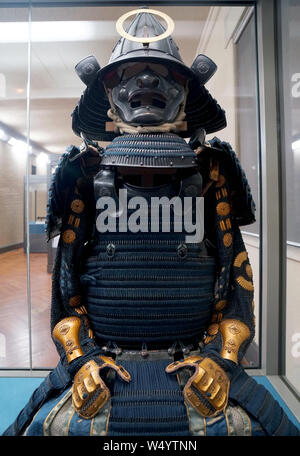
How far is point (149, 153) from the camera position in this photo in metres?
0.94

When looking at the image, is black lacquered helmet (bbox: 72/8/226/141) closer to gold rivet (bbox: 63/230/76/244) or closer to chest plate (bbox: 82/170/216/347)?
chest plate (bbox: 82/170/216/347)

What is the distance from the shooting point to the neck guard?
3.05 feet

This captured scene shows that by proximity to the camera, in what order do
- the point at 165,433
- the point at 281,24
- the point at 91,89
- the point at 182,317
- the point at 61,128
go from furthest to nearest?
the point at 61,128
the point at 281,24
the point at 91,89
the point at 182,317
the point at 165,433

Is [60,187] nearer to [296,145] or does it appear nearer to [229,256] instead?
[229,256]

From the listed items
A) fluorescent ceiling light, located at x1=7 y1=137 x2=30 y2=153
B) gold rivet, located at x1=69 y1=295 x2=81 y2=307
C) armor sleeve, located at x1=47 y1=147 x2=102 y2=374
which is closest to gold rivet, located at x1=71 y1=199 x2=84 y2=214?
armor sleeve, located at x1=47 y1=147 x2=102 y2=374

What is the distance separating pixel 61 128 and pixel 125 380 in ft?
5.24

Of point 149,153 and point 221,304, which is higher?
point 149,153

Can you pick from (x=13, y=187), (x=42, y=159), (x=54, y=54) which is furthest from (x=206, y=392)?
(x=54, y=54)

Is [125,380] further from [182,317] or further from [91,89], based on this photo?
[91,89]

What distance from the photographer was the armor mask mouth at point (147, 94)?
100 centimetres

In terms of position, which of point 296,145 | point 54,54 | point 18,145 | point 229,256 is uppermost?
point 54,54

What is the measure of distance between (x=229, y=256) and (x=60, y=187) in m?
0.63

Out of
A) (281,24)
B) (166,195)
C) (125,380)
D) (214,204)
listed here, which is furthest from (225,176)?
(281,24)

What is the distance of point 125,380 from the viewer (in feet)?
2.78
